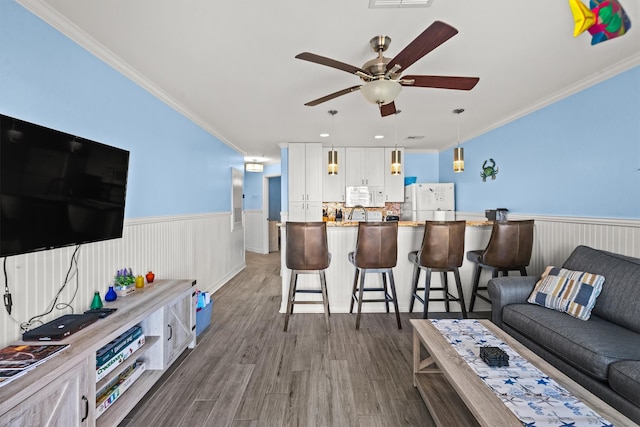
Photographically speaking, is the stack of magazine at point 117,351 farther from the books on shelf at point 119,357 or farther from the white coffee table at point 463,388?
the white coffee table at point 463,388

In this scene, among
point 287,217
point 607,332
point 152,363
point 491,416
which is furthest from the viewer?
point 287,217

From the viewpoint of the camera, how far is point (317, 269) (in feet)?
9.45

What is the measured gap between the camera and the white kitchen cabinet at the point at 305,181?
5.47m

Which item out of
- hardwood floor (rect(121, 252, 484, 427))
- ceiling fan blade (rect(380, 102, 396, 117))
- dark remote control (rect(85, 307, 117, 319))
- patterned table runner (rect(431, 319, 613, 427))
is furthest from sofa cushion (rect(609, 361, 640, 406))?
dark remote control (rect(85, 307, 117, 319))

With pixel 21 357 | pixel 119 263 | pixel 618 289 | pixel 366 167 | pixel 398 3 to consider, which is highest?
pixel 398 3

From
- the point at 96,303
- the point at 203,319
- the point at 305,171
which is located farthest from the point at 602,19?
the point at 305,171

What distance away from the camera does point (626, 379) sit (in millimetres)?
1461

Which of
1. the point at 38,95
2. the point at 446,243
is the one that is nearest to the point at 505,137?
the point at 446,243

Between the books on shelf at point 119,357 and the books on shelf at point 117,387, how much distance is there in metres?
0.09

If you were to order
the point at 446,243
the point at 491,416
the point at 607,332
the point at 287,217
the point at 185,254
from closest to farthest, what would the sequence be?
1. the point at 491,416
2. the point at 607,332
3. the point at 446,243
4. the point at 185,254
5. the point at 287,217

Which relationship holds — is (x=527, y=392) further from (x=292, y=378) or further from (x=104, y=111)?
(x=104, y=111)

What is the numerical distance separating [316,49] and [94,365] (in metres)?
2.44

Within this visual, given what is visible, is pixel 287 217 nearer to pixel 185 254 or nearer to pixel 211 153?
pixel 211 153

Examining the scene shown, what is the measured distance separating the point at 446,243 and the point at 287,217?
3.32 m
